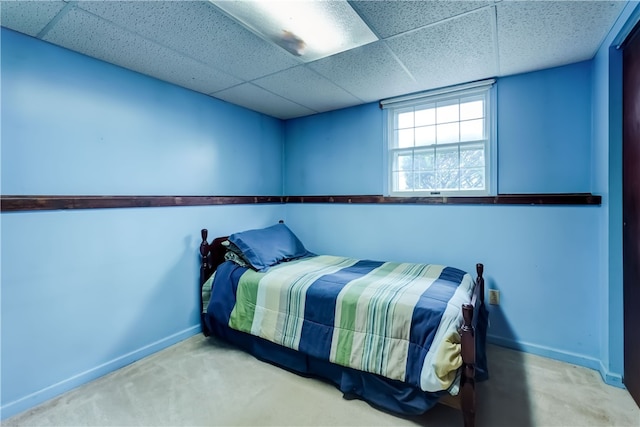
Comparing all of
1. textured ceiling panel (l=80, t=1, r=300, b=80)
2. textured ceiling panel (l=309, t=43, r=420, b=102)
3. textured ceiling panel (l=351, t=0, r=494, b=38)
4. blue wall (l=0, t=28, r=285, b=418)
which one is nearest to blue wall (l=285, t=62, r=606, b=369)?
textured ceiling panel (l=309, t=43, r=420, b=102)

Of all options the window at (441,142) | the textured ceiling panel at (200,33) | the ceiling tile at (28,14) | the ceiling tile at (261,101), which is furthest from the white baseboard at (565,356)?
the ceiling tile at (28,14)

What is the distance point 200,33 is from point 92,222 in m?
1.46

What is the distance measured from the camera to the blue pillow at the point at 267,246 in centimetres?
259

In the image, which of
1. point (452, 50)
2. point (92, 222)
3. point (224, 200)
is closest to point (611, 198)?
point (452, 50)

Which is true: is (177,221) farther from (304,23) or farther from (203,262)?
(304,23)

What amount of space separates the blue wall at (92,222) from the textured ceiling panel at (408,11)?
179 cm

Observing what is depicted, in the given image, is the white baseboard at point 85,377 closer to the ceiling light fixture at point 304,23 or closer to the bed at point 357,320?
the bed at point 357,320

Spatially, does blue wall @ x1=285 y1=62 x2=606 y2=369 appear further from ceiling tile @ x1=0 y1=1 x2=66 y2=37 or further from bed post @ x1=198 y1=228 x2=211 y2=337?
ceiling tile @ x1=0 y1=1 x2=66 y2=37

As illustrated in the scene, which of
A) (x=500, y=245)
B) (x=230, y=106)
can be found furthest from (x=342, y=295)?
(x=230, y=106)

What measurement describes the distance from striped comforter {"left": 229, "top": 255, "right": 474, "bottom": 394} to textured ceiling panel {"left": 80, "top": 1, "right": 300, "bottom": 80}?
1614mm

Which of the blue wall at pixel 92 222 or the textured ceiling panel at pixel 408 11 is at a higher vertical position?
the textured ceiling panel at pixel 408 11

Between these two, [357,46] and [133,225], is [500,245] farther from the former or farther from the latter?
[133,225]

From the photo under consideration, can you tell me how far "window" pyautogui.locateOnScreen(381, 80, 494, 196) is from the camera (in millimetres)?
2609

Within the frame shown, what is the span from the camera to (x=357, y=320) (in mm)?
1860
